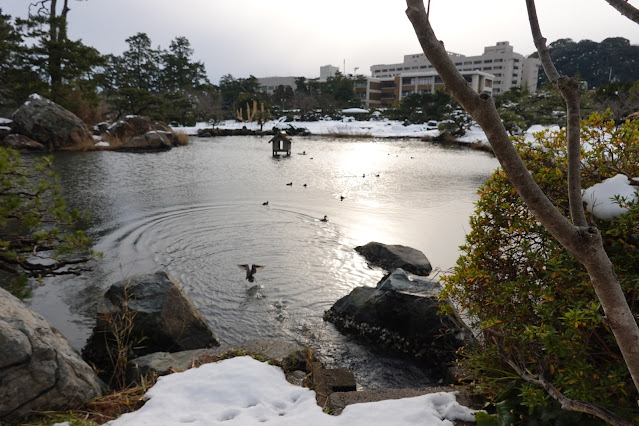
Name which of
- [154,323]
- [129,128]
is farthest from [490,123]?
[129,128]

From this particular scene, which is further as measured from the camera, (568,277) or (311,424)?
(311,424)

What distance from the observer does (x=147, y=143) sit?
22.5 m

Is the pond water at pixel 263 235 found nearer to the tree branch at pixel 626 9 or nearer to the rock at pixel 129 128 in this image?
the tree branch at pixel 626 9

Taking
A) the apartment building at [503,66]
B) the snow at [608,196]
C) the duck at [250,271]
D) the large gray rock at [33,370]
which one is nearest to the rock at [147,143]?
the duck at [250,271]

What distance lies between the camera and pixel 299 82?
63.6 m

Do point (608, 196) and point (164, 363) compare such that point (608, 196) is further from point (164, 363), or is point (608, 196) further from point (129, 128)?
point (129, 128)

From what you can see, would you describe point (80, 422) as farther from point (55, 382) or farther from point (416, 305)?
point (416, 305)

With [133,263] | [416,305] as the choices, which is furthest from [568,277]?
[133,263]

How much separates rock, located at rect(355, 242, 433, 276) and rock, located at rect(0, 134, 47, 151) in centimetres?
1847

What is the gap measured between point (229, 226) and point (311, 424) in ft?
21.0

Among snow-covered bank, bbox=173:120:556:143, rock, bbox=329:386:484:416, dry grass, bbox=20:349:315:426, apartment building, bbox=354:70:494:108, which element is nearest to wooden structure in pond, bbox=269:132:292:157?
snow-covered bank, bbox=173:120:556:143

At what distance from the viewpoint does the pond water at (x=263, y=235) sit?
4.79 m

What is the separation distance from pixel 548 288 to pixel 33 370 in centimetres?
303

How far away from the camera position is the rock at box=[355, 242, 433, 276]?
6.36 meters
